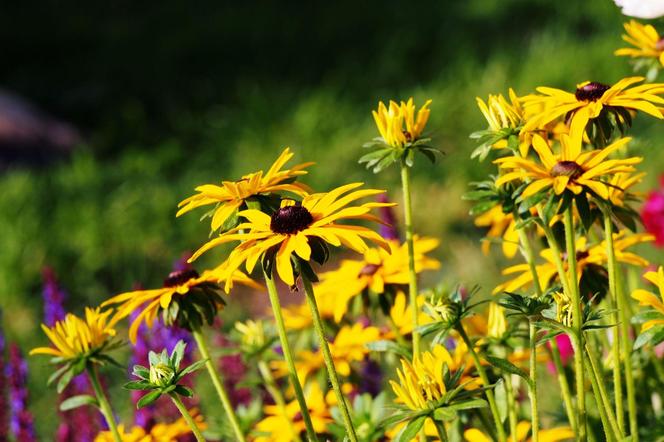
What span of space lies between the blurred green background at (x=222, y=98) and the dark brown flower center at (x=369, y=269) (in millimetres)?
612

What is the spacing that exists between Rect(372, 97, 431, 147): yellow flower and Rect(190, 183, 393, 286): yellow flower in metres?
0.18

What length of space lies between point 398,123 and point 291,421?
0.62m

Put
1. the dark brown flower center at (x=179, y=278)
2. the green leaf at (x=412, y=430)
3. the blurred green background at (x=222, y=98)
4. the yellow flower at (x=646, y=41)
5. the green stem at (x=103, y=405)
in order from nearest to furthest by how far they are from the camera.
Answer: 1. the green leaf at (x=412, y=430)
2. the green stem at (x=103, y=405)
3. the dark brown flower center at (x=179, y=278)
4. the yellow flower at (x=646, y=41)
5. the blurred green background at (x=222, y=98)

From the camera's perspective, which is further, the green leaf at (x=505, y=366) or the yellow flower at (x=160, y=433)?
the yellow flower at (x=160, y=433)

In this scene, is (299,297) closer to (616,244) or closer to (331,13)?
(616,244)

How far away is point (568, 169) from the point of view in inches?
46.5

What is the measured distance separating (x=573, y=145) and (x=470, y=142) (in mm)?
3553

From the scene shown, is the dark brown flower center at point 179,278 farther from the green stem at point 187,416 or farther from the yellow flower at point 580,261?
the yellow flower at point 580,261

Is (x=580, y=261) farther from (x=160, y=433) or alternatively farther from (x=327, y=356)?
(x=160, y=433)

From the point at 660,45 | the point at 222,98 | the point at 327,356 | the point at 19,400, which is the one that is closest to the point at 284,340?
the point at 327,356

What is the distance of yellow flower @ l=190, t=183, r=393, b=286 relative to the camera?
1159 mm

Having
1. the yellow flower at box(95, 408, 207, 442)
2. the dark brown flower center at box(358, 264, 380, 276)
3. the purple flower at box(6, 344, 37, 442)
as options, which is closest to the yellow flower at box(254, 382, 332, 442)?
the yellow flower at box(95, 408, 207, 442)

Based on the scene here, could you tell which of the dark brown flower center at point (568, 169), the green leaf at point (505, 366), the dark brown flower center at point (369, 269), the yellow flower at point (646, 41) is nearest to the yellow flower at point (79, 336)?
the dark brown flower center at point (369, 269)

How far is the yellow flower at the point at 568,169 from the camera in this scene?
1.15 meters
